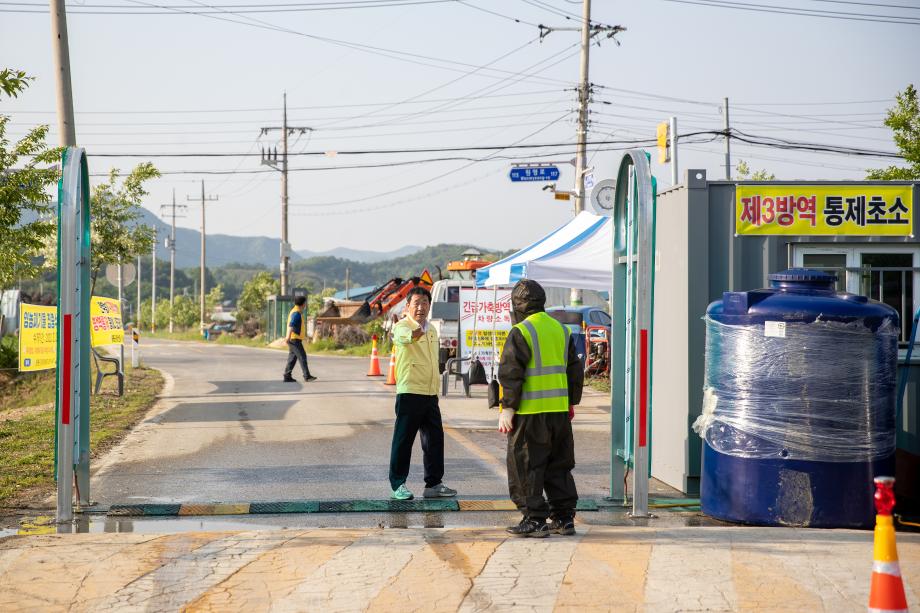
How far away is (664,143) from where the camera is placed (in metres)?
22.5

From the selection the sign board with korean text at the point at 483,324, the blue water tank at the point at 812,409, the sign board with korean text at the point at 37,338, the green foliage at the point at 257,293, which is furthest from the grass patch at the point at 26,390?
the green foliage at the point at 257,293

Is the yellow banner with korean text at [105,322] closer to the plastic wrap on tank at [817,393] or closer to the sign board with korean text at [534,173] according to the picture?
the plastic wrap on tank at [817,393]

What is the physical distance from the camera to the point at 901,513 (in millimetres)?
7957

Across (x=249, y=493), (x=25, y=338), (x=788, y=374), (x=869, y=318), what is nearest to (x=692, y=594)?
(x=788, y=374)

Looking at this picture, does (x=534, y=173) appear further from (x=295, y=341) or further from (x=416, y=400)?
(x=416, y=400)

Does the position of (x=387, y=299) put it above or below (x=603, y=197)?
below

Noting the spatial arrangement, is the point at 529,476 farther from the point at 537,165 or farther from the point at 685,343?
the point at 537,165

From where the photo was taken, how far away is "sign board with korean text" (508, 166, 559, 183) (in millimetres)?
31203

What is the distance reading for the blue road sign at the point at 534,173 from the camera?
3120cm

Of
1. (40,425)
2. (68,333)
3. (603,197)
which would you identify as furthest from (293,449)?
(603,197)

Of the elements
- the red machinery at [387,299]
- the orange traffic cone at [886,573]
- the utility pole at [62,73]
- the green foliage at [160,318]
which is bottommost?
the green foliage at [160,318]

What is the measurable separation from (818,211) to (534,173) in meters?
22.8

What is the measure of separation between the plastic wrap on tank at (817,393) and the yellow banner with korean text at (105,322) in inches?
526

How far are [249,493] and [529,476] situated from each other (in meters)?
3.12
